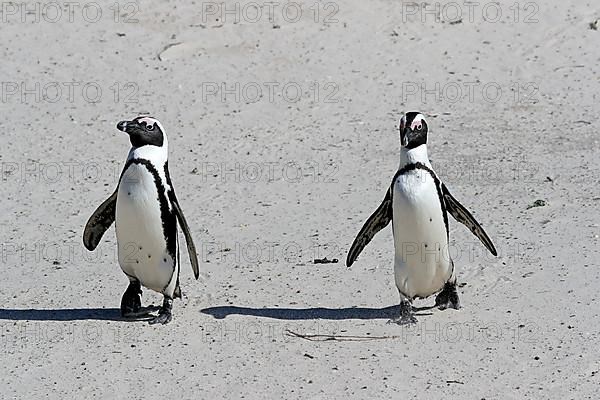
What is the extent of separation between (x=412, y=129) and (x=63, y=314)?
183cm

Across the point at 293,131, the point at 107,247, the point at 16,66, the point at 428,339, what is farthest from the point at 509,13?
the point at 428,339

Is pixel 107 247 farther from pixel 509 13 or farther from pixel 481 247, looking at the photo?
pixel 509 13

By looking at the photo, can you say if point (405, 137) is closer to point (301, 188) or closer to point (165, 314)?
point (165, 314)

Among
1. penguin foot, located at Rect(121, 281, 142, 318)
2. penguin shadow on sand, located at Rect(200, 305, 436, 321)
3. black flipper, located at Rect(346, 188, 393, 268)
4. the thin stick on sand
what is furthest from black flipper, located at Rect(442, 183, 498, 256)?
penguin foot, located at Rect(121, 281, 142, 318)

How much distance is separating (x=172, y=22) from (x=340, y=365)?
5570 millimetres

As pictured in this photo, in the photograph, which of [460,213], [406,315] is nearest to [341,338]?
[406,315]

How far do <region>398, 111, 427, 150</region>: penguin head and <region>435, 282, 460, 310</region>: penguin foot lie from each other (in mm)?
732

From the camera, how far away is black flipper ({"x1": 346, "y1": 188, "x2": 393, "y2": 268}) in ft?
20.4

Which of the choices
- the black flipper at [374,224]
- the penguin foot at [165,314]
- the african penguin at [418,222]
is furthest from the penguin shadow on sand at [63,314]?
the african penguin at [418,222]

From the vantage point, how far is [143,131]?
240 inches

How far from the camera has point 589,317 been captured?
613cm

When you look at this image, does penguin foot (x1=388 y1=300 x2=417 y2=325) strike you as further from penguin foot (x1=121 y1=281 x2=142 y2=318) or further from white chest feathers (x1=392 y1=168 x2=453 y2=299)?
penguin foot (x1=121 y1=281 x2=142 y2=318)

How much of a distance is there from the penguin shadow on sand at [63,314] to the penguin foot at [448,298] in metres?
1.42

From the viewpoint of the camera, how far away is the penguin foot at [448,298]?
6.29 meters
